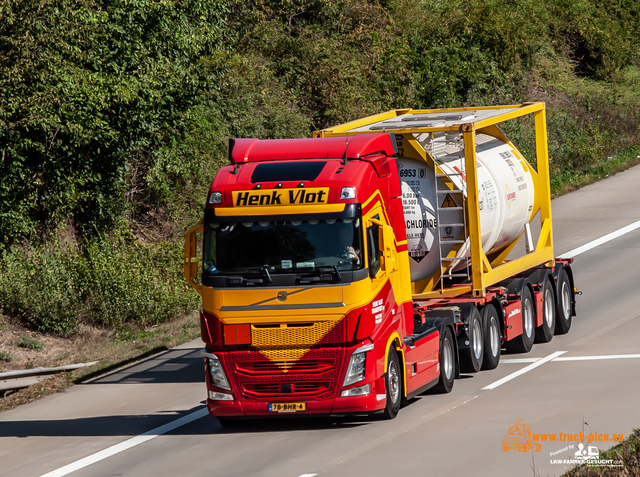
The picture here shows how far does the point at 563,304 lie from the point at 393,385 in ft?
24.4

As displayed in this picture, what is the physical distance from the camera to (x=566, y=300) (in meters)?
19.1

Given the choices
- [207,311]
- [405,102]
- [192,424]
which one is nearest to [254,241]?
[207,311]

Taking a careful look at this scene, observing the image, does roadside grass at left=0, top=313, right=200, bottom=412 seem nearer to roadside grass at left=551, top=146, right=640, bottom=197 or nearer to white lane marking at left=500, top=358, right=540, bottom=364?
white lane marking at left=500, top=358, right=540, bottom=364

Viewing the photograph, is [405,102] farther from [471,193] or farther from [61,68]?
[471,193]

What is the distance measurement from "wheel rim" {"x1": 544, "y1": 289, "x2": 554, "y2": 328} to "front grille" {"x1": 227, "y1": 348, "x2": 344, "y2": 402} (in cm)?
757

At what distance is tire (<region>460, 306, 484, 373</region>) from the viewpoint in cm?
1498

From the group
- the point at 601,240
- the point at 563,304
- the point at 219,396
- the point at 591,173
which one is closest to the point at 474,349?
the point at 563,304

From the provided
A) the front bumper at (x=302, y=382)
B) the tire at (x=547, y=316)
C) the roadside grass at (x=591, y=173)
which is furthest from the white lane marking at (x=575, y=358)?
the roadside grass at (x=591, y=173)

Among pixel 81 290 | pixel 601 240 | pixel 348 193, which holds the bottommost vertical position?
pixel 601 240

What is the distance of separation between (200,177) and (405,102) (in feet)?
41.5

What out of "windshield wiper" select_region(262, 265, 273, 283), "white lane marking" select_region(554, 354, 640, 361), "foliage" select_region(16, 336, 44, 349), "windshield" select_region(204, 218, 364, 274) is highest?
"windshield" select_region(204, 218, 364, 274)

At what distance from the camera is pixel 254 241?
38.6ft

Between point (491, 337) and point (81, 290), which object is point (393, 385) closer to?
point (491, 337)

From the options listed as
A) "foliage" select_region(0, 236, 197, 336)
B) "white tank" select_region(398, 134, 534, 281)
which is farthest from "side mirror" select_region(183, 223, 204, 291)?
"foliage" select_region(0, 236, 197, 336)
